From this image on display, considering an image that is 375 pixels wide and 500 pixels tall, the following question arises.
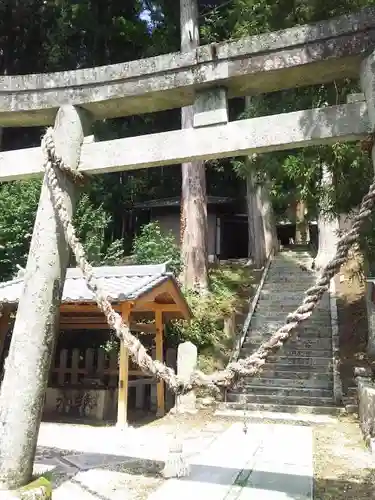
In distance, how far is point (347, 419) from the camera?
8.57m

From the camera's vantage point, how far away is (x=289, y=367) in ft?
35.9

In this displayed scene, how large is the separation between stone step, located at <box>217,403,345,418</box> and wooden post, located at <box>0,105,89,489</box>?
6.37 m

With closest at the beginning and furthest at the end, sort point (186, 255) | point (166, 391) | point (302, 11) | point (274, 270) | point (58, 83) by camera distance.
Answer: point (58, 83) → point (302, 11) → point (166, 391) → point (186, 255) → point (274, 270)

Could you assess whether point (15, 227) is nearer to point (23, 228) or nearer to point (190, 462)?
point (23, 228)

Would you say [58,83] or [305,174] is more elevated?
[305,174]

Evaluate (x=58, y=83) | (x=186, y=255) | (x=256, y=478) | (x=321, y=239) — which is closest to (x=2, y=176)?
(x=58, y=83)

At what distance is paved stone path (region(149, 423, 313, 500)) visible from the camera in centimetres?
423

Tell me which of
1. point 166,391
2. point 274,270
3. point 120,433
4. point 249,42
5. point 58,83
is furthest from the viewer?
point 274,270

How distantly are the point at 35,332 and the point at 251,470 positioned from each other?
3.00 meters

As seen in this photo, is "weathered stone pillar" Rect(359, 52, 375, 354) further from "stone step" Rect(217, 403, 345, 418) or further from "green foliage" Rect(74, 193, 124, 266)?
"green foliage" Rect(74, 193, 124, 266)

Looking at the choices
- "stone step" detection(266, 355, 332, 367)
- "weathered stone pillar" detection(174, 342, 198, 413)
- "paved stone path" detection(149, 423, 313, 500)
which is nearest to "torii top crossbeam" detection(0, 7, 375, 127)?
"paved stone path" detection(149, 423, 313, 500)

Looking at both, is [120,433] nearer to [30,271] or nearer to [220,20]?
[30,271]

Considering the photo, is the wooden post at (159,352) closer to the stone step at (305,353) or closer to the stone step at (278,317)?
the stone step at (305,353)

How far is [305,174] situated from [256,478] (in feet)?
21.5
